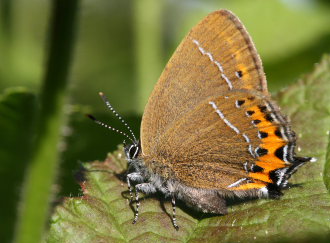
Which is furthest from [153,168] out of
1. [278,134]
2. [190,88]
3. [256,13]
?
[256,13]

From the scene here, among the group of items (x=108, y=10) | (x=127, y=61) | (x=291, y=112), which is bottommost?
(x=291, y=112)

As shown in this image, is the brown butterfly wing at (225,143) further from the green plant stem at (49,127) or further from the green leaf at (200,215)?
the green plant stem at (49,127)

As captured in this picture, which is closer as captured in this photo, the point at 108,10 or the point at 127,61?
the point at 127,61

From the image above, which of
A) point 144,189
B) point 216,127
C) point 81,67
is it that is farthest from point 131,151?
point 81,67

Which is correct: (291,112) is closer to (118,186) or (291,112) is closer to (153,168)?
(153,168)

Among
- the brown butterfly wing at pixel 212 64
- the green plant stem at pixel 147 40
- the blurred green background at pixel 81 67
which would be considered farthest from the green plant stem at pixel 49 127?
the green plant stem at pixel 147 40

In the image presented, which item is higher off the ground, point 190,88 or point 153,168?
point 190,88

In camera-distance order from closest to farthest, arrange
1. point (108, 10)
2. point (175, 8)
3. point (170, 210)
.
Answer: point (170, 210), point (175, 8), point (108, 10)

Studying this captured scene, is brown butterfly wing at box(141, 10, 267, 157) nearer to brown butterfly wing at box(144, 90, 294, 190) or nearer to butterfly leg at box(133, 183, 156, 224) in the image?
brown butterfly wing at box(144, 90, 294, 190)
